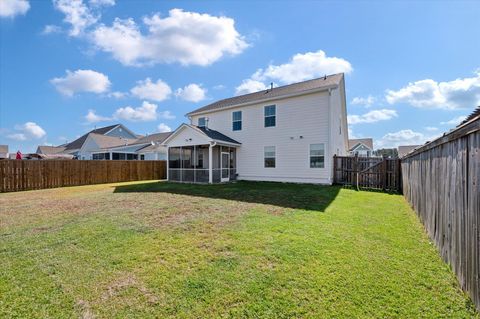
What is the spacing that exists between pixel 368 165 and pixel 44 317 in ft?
46.0

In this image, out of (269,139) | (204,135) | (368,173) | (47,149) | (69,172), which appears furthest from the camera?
(47,149)

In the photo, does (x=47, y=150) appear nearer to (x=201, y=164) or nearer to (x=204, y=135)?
(x=201, y=164)

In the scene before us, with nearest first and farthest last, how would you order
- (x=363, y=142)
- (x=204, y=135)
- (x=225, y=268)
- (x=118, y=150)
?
1. (x=225, y=268)
2. (x=204, y=135)
3. (x=118, y=150)
4. (x=363, y=142)

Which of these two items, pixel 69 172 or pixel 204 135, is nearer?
pixel 204 135

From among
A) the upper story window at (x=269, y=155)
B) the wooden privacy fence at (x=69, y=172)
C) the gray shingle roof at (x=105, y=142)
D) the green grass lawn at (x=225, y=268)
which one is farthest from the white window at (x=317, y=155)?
the gray shingle roof at (x=105, y=142)

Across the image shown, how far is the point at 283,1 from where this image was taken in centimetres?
992

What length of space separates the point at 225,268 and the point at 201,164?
1449 cm

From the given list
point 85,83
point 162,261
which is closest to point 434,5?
point 162,261

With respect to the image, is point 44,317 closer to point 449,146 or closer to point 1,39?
point 449,146

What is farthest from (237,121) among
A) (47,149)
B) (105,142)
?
(47,149)

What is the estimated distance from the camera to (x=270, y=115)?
15.0 meters

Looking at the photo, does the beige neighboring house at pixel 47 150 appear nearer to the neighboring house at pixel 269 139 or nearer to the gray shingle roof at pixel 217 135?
the neighboring house at pixel 269 139

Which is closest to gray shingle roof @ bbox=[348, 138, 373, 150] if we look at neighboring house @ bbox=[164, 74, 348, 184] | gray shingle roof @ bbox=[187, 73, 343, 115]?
neighboring house @ bbox=[164, 74, 348, 184]

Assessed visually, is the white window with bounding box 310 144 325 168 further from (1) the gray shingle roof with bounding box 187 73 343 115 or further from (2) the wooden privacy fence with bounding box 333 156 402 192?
(1) the gray shingle roof with bounding box 187 73 343 115
